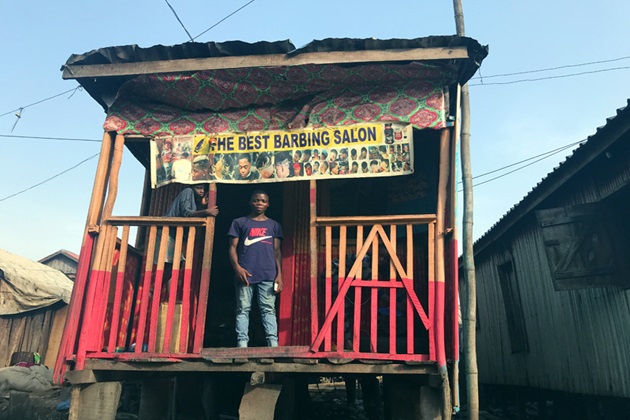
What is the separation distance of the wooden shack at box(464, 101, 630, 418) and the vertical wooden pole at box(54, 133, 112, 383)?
18.6ft

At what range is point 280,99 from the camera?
20.0ft

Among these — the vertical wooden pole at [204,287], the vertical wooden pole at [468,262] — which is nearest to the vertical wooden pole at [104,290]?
the vertical wooden pole at [204,287]

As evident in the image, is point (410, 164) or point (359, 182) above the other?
point (359, 182)

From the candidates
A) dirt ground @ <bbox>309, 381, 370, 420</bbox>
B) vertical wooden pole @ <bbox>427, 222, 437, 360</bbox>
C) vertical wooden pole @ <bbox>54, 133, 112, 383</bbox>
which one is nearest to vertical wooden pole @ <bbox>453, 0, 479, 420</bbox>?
vertical wooden pole @ <bbox>427, 222, 437, 360</bbox>

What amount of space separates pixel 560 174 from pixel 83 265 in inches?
280

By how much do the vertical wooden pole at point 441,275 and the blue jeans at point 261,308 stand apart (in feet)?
5.48

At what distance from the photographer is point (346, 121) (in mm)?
5820

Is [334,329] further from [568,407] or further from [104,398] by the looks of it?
[568,407]

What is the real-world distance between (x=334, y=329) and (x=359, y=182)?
232 centimetres

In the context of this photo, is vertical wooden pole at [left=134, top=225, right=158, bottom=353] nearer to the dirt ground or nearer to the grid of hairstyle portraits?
the grid of hairstyle portraits

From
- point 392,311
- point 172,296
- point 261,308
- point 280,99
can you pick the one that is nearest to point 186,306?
point 172,296

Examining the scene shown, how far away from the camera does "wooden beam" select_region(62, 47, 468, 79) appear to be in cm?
538

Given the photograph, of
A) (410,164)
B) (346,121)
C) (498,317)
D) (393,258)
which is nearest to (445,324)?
(393,258)

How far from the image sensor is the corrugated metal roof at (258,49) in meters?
5.35
